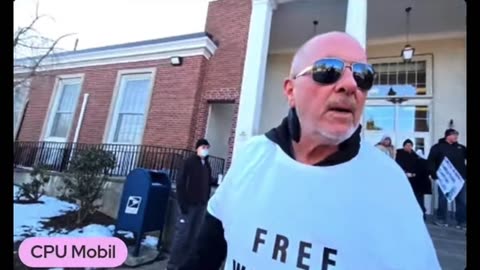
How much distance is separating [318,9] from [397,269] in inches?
206

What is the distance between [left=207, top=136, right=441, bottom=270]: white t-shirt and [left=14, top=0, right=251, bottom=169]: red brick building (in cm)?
478

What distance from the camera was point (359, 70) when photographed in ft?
1.81

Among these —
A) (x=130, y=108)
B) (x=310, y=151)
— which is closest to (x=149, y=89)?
(x=130, y=108)

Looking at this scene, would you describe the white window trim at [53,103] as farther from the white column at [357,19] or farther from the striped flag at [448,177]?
the striped flag at [448,177]

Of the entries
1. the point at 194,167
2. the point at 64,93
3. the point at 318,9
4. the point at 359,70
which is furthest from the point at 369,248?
the point at 64,93

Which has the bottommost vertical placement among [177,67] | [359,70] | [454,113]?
[359,70]

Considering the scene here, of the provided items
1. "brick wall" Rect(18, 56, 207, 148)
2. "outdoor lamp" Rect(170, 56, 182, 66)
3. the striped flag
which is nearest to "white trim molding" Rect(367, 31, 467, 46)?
the striped flag

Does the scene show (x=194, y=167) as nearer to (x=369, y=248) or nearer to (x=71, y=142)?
(x=369, y=248)

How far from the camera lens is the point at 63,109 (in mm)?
7758

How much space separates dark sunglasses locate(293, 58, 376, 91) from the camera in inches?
21.1

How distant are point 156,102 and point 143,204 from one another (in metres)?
3.58

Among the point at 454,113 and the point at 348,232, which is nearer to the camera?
the point at 348,232

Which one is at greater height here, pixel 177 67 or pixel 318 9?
pixel 318 9

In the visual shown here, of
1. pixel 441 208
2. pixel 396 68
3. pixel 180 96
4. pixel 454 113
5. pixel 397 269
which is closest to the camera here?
Answer: pixel 397 269
